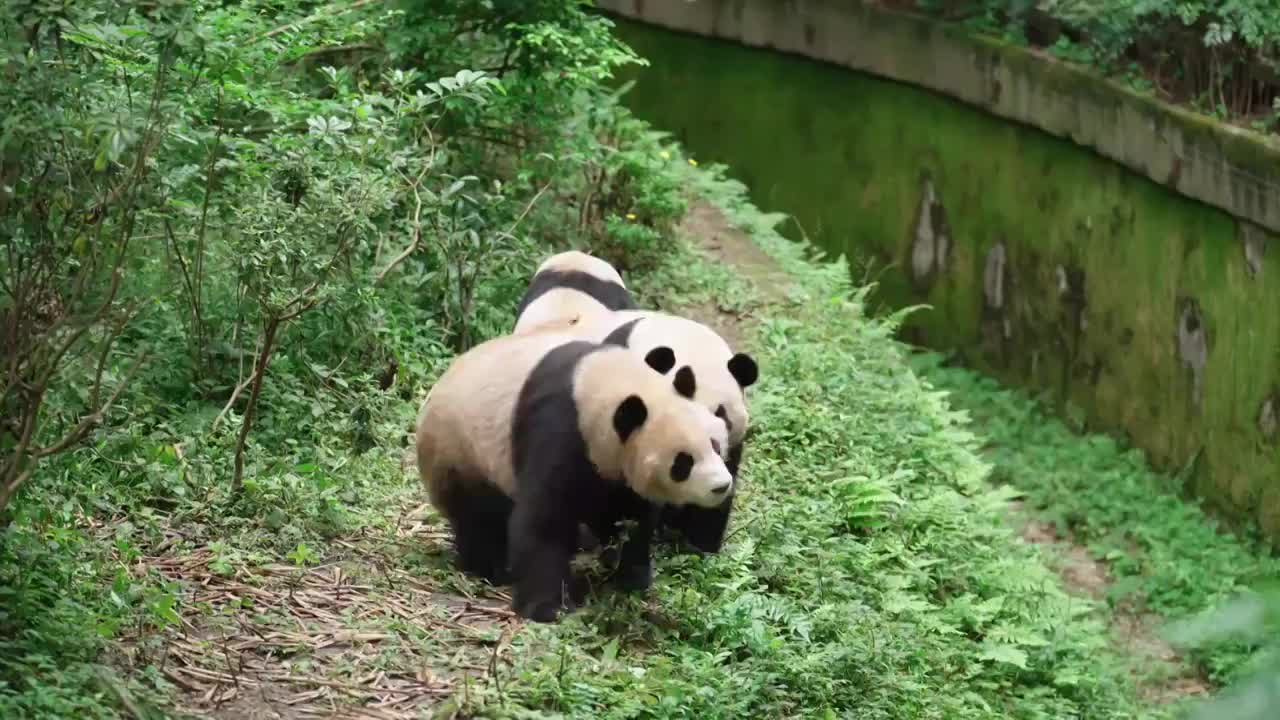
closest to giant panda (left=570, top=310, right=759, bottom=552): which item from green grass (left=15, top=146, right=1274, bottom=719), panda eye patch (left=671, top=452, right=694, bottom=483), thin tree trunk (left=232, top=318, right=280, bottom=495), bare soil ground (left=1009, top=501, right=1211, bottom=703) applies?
green grass (left=15, top=146, right=1274, bottom=719)

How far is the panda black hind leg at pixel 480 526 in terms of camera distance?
6.17 metres

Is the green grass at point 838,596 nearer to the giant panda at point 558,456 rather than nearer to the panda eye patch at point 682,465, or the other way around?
the giant panda at point 558,456

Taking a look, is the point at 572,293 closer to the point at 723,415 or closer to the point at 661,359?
the point at 723,415

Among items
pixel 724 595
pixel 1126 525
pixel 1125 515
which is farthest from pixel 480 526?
pixel 1125 515

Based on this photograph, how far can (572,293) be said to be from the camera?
305 inches

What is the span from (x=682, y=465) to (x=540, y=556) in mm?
594

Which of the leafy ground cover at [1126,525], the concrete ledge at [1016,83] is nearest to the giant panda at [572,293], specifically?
the leafy ground cover at [1126,525]

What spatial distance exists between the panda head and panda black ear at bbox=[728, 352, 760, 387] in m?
0.79

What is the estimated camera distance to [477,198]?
375 inches

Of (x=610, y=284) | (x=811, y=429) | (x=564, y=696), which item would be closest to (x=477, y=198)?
(x=610, y=284)

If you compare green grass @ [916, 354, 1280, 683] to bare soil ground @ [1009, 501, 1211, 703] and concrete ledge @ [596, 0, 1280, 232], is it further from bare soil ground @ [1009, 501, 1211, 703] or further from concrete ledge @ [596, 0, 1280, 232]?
concrete ledge @ [596, 0, 1280, 232]

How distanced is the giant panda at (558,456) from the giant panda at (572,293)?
3.78 feet

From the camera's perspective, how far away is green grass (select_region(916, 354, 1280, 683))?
9.69 metres

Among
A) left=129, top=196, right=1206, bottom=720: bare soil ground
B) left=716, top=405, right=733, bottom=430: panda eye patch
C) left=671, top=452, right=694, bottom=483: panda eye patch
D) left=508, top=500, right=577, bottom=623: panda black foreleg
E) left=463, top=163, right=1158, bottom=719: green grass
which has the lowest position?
left=463, top=163, right=1158, bottom=719: green grass
